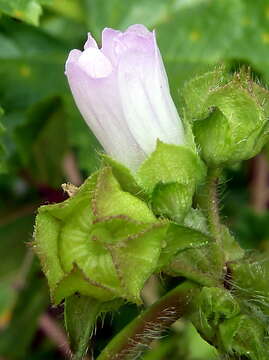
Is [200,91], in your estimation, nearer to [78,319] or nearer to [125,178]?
[125,178]

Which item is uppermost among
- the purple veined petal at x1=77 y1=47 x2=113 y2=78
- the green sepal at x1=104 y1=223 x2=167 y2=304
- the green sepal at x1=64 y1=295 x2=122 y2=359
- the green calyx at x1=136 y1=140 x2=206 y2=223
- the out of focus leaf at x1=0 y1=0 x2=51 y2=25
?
the out of focus leaf at x1=0 y1=0 x2=51 y2=25

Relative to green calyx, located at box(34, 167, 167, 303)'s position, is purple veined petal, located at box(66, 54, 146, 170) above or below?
above

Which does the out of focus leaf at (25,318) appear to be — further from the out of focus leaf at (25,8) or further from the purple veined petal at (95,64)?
the purple veined petal at (95,64)

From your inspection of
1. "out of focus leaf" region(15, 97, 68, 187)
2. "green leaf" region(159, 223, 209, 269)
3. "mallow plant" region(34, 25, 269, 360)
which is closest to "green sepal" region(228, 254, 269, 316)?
"mallow plant" region(34, 25, 269, 360)

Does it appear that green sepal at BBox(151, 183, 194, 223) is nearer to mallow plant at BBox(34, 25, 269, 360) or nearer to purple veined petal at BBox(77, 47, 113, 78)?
mallow plant at BBox(34, 25, 269, 360)

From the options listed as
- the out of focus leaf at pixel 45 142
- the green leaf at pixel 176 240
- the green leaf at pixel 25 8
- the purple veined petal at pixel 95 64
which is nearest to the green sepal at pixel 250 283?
the green leaf at pixel 176 240

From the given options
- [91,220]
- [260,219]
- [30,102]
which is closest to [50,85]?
[30,102]

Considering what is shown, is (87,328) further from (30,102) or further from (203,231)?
(30,102)
